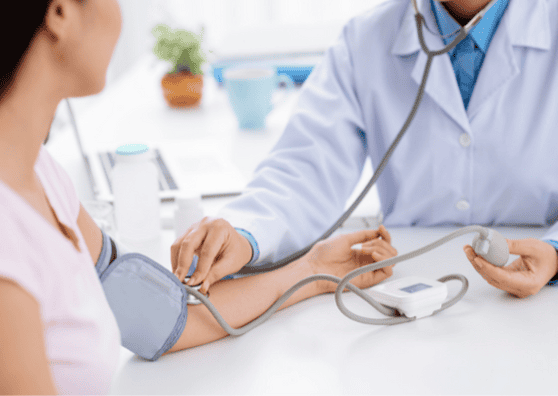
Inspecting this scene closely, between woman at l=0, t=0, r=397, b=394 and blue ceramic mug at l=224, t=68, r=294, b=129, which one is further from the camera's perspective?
blue ceramic mug at l=224, t=68, r=294, b=129

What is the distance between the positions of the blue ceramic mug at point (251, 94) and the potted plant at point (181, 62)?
0.14 meters

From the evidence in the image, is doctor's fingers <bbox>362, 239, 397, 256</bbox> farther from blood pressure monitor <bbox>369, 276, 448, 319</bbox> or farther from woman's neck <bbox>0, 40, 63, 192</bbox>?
woman's neck <bbox>0, 40, 63, 192</bbox>

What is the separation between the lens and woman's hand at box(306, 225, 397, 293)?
0.81 meters

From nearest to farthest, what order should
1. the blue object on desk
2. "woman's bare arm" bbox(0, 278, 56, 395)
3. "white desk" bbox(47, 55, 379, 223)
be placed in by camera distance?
"woman's bare arm" bbox(0, 278, 56, 395), "white desk" bbox(47, 55, 379, 223), the blue object on desk

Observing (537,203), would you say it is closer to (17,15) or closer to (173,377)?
(173,377)

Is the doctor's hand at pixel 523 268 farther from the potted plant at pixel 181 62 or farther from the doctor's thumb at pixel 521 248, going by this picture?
the potted plant at pixel 181 62

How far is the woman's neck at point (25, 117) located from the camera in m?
0.35

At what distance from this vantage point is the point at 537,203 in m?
0.97

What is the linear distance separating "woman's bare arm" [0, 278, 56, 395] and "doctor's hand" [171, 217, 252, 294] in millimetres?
350

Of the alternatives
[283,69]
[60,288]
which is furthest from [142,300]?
[283,69]

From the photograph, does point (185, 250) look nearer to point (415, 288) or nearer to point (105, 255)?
point (105, 255)

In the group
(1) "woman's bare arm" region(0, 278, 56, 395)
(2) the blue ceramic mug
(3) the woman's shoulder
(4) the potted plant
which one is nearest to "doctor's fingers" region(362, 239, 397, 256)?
(3) the woman's shoulder

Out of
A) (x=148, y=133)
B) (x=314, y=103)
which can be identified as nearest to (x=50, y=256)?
(x=314, y=103)

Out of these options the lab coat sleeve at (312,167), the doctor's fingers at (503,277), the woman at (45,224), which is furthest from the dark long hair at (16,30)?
the doctor's fingers at (503,277)
